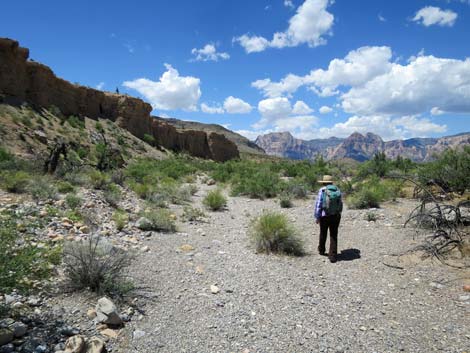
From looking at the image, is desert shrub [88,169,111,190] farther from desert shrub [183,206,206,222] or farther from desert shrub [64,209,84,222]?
desert shrub [64,209,84,222]

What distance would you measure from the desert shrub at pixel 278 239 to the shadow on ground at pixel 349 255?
0.78m

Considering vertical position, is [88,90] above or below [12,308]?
above

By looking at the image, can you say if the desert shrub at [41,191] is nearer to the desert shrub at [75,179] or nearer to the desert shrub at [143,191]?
the desert shrub at [75,179]

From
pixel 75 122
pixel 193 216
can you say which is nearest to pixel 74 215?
pixel 193 216

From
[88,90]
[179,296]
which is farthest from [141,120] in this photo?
[179,296]

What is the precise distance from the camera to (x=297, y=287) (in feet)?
16.5

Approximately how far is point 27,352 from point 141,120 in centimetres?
4176

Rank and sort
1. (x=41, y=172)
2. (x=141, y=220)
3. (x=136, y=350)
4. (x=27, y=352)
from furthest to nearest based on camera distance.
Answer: (x=41, y=172), (x=141, y=220), (x=136, y=350), (x=27, y=352)

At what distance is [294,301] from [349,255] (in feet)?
8.51

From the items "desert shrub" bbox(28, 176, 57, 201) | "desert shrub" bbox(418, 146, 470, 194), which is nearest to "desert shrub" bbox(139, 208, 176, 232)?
"desert shrub" bbox(28, 176, 57, 201)

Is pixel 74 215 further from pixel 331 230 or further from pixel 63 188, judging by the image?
pixel 331 230

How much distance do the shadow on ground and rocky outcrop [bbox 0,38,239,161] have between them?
90.0 feet

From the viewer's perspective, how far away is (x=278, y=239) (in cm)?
680

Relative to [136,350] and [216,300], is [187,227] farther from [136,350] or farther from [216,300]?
[136,350]
